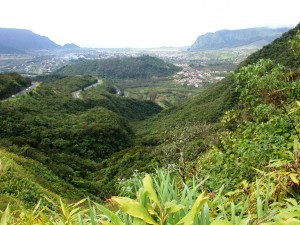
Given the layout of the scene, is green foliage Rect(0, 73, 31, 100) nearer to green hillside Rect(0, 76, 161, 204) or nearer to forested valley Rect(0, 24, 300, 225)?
forested valley Rect(0, 24, 300, 225)

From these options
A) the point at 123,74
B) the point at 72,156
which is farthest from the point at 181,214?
the point at 123,74

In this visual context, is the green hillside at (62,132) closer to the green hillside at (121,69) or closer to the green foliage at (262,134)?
the green foliage at (262,134)

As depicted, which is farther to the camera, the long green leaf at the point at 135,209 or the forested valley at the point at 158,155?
the forested valley at the point at 158,155

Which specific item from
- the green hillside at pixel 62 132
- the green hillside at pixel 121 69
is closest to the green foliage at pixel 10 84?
the green hillside at pixel 62 132

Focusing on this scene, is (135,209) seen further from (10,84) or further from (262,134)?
(10,84)

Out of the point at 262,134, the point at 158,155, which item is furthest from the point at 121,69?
the point at 262,134

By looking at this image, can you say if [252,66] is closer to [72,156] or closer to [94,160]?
[72,156]
